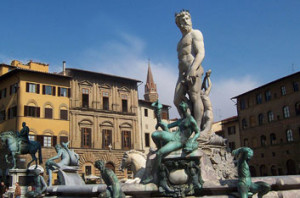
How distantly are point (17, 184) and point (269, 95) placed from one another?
40211mm

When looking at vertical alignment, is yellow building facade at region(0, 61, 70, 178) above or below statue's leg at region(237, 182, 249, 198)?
above

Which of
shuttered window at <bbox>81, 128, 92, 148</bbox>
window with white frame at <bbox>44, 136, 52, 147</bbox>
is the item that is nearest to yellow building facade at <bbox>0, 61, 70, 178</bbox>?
window with white frame at <bbox>44, 136, 52, 147</bbox>

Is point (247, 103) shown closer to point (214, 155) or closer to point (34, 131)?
point (34, 131)

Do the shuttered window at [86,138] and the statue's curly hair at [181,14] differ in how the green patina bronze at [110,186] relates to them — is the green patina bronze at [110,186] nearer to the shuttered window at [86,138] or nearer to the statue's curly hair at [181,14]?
the statue's curly hair at [181,14]

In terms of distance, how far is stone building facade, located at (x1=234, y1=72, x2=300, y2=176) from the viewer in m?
42.6

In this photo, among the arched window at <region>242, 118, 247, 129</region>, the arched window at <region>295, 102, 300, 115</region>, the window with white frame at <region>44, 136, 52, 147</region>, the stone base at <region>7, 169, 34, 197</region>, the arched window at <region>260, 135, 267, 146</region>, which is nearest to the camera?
the stone base at <region>7, 169, 34, 197</region>

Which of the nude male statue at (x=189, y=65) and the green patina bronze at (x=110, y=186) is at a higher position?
the nude male statue at (x=189, y=65)

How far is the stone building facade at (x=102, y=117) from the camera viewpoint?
41.0 meters

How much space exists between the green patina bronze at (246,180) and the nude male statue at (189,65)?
3.87 meters

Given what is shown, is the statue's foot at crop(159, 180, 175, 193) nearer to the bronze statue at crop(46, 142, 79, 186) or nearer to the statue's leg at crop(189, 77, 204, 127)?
the statue's leg at crop(189, 77, 204, 127)

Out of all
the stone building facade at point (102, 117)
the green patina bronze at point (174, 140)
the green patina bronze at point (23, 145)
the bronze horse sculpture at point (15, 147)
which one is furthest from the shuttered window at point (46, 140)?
the green patina bronze at point (174, 140)

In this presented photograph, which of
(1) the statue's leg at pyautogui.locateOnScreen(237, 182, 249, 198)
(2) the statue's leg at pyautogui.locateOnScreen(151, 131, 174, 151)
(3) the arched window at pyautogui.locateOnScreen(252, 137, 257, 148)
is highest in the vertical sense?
(3) the arched window at pyautogui.locateOnScreen(252, 137, 257, 148)

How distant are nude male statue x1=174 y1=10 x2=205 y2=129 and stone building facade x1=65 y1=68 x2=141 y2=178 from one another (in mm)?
32274

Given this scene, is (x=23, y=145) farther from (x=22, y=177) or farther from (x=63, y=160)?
(x=63, y=160)
